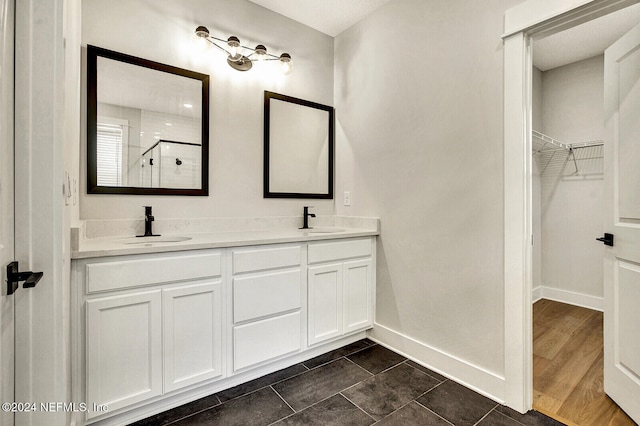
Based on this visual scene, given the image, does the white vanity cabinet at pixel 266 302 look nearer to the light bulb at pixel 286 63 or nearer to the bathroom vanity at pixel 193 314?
the bathroom vanity at pixel 193 314

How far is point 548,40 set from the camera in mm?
2877

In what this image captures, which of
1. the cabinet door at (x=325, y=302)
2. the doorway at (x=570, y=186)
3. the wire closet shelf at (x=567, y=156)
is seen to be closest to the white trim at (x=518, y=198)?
the doorway at (x=570, y=186)

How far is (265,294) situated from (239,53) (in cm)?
170

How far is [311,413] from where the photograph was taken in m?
1.60

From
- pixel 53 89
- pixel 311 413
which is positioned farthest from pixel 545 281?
pixel 53 89

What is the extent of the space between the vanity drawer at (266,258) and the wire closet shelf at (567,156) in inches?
106

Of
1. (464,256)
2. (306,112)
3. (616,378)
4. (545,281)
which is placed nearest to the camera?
(616,378)

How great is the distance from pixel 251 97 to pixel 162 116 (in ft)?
2.20

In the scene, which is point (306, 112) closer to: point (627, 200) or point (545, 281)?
point (627, 200)

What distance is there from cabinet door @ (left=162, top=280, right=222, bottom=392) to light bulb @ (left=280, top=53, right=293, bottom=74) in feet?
5.62

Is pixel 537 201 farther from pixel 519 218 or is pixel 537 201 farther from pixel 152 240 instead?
pixel 152 240

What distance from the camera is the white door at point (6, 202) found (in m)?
0.84

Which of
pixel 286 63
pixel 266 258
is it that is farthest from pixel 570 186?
pixel 266 258

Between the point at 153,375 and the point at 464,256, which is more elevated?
the point at 464,256
